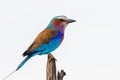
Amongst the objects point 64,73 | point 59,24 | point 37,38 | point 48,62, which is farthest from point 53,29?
point 64,73

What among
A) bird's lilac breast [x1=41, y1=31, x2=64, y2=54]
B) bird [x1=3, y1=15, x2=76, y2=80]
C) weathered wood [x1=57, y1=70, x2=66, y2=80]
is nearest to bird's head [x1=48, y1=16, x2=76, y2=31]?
bird [x1=3, y1=15, x2=76, y2=80]

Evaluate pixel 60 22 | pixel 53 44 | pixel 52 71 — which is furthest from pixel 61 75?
pixel 60 22

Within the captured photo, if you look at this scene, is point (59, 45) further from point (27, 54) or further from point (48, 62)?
point (48, 62)

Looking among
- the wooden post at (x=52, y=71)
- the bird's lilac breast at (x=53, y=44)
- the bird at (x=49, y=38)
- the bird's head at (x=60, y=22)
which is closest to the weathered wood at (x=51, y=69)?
the wooden post at (x=52, y=71)

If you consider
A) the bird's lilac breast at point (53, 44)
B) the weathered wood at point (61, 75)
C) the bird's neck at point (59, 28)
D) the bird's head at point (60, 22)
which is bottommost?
the weathered wood at point (61, 75)

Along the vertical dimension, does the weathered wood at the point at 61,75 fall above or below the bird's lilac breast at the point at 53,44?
below

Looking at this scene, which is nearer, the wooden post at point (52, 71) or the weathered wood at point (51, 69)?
the wooden post at point (52, 71)

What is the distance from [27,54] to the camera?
895cm

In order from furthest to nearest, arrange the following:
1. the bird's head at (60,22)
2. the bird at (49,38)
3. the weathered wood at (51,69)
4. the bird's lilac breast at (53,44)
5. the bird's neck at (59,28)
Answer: the bird's neck at (59,28)
the bird's head at (60,22)
the bird's lilac breast at (53,44)
the bird at (49,38)
the weathered wood at (51,69)

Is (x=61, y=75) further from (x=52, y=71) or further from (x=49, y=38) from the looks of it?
(x=49, y=38)

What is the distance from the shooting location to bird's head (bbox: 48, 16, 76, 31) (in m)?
9.81

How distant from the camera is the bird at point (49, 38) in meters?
9.18

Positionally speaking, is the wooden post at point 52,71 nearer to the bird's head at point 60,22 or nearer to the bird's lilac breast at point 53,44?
the bird's lilac breast at point 53,44

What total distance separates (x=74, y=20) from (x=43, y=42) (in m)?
1.00
